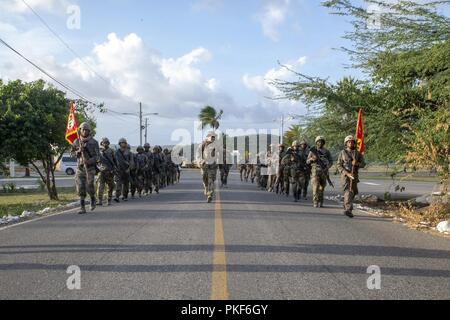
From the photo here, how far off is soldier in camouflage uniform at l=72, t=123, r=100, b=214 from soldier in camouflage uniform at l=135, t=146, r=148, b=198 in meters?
5.74

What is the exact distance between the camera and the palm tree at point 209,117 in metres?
57.8

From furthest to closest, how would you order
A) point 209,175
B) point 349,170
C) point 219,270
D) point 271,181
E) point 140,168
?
point 271,181 → point 140,168 → point 209,175 → point 349,170 → point 219,270

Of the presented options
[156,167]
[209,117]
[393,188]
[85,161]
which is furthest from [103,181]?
[209,117]

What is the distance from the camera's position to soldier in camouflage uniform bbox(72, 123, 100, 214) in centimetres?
1321

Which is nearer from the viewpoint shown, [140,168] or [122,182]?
[122,182]

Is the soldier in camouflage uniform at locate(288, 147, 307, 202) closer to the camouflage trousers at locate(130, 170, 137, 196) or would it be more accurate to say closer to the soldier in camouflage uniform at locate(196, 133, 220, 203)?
the soldier in camouflage uniform at locate(196, 133, 220, 203)

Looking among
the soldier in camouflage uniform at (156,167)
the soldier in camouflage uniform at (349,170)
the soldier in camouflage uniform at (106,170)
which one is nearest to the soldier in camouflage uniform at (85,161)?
the soldier in camouflage uniform at (106,170)

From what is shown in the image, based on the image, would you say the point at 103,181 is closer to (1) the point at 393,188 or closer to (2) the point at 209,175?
(2) the point at 209,175

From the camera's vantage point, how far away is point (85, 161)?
13.2m

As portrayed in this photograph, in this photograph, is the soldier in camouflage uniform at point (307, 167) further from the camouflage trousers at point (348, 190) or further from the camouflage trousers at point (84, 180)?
the camouflage trousers at point (84, 180)

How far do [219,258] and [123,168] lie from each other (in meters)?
10.9

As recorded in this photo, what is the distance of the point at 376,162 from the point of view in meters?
17.4
